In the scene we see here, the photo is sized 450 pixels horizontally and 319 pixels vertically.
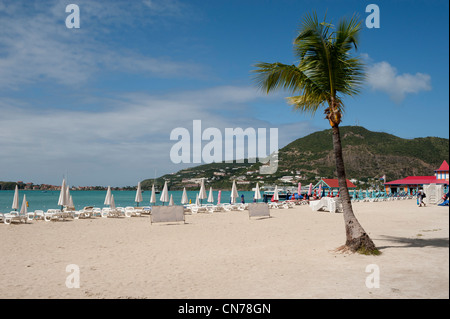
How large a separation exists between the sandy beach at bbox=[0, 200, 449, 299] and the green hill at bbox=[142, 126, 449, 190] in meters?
62.7

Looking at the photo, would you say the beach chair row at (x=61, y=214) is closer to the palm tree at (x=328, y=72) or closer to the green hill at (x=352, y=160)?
the palm tree at (x=328, y=72)

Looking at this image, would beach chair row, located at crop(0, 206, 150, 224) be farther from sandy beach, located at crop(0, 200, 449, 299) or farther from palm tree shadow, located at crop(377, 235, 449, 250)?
palm tree shadow, located at crop(377, 235, 449, 250)

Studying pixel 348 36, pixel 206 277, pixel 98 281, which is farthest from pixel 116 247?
pixel 348 36

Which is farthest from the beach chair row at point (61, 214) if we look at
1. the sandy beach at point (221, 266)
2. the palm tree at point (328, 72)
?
the palm tree at point (328, 72)

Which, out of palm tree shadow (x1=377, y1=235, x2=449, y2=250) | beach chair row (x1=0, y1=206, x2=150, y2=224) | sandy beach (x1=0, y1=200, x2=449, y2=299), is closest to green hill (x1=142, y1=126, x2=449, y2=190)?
beach chair row (x1=0, y1=206, x2=150, y2=224)

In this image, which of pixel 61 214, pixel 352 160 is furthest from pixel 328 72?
pixel 352 160

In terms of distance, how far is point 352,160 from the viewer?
89.1 meters

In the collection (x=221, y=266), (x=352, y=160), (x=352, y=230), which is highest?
(x=352, y=160)

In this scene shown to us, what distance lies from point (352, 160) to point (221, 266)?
87.7 metres

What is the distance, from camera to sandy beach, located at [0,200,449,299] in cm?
548

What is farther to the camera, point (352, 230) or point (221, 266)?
point (352, 230)

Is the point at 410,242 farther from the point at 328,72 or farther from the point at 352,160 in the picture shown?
the point at 352,160
